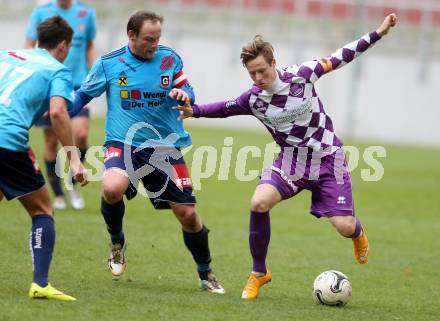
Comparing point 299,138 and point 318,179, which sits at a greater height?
point 299,138

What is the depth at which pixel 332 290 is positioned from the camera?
22.2 feet

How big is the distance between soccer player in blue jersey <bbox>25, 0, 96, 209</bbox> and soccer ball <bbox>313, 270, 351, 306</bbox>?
15.8 ft

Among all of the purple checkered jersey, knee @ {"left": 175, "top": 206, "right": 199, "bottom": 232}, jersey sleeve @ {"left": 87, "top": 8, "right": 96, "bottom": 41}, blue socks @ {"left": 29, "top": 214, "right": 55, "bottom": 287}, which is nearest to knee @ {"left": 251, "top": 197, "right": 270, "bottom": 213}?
knee @ {"left": 175, "top": 206, "right": 199, "bottom": 232}

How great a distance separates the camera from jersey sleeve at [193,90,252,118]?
7.29 m

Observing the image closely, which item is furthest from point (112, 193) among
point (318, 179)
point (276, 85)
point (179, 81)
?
point (318, 179)

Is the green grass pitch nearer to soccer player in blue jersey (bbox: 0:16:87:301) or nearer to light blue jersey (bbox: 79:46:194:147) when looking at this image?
soccer player in blue jersey (bbox: 0:16:87:301)

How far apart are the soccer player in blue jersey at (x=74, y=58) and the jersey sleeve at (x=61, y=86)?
4723 millimetres

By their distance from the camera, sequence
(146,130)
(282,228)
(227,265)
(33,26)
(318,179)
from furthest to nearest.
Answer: (282,228)
(33,26)
(227,265)
(318,179)
(146,130)

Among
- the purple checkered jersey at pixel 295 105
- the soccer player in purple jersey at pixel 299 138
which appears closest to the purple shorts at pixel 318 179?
the soccer player in purple jersey at pixel 299 138

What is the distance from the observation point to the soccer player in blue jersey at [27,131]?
237 inches

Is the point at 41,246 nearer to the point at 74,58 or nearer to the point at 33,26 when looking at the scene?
the point at 33,26

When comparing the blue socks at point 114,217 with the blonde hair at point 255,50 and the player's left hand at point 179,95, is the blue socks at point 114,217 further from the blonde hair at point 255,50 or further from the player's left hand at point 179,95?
the blonde hair at point 255,50

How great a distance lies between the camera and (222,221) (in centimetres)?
1130

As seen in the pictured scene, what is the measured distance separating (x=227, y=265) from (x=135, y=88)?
85.4 inches
